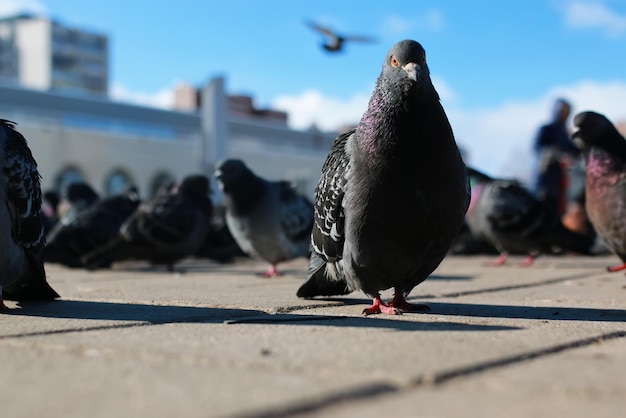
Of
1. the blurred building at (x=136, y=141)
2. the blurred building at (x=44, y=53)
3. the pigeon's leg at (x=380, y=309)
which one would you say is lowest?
the pigeon's leg at (x=380, y=309)

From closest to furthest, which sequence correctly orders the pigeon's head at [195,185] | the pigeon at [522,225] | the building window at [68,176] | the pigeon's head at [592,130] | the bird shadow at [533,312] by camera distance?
the bird shadow at [533,312], the pigeon's head at [592,130], the pigeon at [522,225], the pigeon's head at [195,185], the building window at [68,176]

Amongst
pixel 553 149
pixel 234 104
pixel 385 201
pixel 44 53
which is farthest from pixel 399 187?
pixel 44 53

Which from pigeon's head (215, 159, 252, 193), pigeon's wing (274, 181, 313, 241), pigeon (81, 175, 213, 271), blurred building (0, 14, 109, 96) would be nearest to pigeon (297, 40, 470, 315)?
pigeon's wing (274, 181, 313, 241)

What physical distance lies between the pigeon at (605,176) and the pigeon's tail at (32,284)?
348 centimetres

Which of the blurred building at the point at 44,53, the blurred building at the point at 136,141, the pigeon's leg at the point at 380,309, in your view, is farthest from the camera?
the blurred building at the point at 44,53

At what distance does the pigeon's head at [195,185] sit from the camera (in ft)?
27.6

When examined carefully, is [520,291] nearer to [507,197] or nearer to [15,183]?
[15,183]

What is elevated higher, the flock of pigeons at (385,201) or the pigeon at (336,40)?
the pigeon at (336,40)

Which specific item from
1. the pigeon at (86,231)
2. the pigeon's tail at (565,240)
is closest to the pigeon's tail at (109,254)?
the pigeon at (86,231)

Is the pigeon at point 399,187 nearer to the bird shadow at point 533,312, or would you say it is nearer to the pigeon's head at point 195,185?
the bird shadow at point 533,312

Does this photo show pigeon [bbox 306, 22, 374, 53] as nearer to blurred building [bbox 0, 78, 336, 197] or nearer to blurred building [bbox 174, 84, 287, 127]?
blurred building [bbox 0, 78, 336, 197]

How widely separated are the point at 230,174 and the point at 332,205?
3931mm

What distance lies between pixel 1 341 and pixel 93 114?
2936 cm

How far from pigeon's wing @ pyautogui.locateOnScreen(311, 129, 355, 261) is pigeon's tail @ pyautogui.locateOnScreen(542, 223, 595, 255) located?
4.98m
